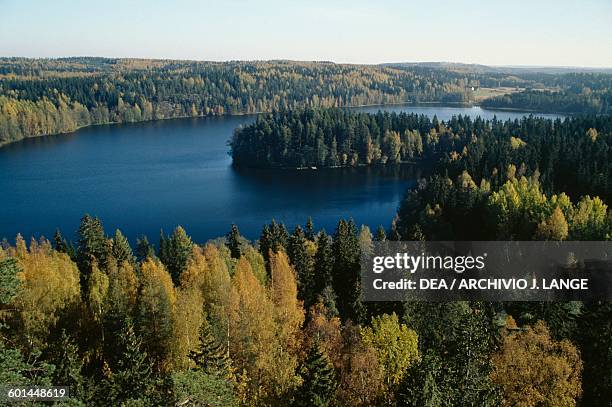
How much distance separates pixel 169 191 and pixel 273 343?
5774 centimetres

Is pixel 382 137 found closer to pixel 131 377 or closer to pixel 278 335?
pixel 278 335

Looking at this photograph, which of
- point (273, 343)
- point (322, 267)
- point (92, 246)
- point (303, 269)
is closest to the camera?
point (273, 343)

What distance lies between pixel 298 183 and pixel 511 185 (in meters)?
39.4

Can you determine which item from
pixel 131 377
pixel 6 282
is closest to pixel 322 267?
pixel 131 377

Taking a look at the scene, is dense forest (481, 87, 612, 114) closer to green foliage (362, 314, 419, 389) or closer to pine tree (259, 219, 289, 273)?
pine tree (259, 219, 289, 273)

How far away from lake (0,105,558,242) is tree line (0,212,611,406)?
29361 millimetres

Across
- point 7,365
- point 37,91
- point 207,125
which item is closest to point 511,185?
point 7,365

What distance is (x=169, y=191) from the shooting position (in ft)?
257

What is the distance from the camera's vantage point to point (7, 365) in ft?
34.5

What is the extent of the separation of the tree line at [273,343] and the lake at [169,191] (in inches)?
1156

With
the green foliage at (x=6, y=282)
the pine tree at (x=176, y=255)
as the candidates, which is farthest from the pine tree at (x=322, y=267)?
the green foliage at (x=6, y=282)

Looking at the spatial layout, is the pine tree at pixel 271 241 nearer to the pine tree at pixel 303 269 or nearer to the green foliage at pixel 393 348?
the pine tree at pixel 303 269

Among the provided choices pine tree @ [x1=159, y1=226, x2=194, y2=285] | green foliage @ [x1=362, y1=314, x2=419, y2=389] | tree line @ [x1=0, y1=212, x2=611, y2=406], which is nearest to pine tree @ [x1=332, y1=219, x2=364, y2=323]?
tree line @ [x1=0, y1=212, x2=611, y2=406]

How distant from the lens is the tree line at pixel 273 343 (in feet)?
57.4
